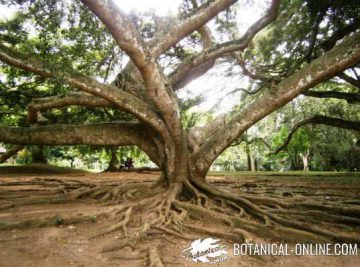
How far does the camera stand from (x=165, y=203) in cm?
610

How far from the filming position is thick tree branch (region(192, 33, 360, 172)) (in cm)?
577

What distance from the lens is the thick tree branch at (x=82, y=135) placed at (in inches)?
269

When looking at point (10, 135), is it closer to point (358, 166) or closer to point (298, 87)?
point (298, 87)

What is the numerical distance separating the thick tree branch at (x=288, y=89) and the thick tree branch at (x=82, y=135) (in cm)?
157

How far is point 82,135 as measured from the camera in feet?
23.5

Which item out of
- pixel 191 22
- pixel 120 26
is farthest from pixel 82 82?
pixel 191 22

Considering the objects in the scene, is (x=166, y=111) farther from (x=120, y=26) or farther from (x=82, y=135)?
(x=82, y=135)

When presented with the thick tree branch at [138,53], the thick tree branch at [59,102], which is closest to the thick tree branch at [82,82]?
the thick tree branch at [138,53]

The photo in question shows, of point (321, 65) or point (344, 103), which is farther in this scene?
point (344, 103)

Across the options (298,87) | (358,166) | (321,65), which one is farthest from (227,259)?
(358,166)

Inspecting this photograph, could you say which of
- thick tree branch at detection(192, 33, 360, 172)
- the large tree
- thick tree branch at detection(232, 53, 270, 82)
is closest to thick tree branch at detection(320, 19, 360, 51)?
thick tree branch at detection(232, 53, 270, 82)

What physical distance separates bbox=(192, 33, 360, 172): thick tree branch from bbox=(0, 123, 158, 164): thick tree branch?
1.57 metres

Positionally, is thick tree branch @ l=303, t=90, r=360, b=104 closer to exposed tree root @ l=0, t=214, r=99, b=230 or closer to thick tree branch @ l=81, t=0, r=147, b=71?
thick tree branch @ l=81, t=0, r=147, b=71

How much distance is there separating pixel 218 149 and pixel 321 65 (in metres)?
2.78
